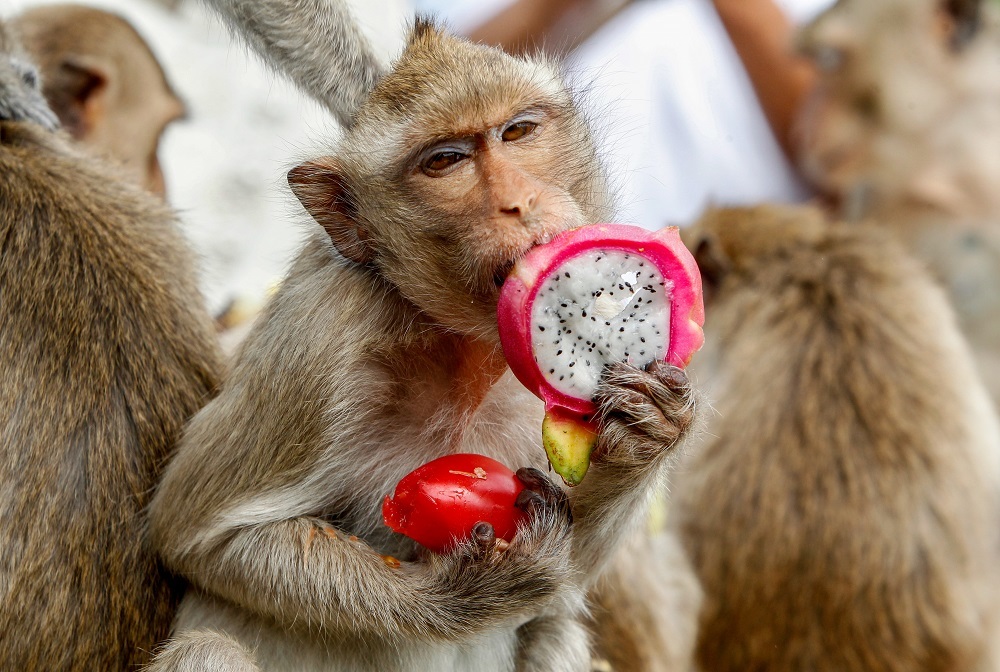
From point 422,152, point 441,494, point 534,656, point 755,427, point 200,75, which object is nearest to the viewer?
point 441,494

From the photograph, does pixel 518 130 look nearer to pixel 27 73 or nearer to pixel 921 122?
pixel 27 73

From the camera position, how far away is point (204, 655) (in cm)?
233

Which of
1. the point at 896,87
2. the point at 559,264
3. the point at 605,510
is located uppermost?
the point at 896,87

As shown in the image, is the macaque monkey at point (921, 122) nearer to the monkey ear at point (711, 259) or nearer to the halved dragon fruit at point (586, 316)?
the monkey ear at point (711, 259)

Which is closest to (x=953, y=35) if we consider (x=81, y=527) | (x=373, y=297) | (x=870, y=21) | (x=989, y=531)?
(x=870, y=21)

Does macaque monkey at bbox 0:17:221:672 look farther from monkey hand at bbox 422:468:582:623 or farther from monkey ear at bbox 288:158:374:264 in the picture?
monkey hand at bbox 422:468:582:623

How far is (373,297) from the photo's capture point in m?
2.56

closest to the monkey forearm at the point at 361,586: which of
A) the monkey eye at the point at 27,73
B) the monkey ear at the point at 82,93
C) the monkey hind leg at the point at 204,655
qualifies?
the monkey hind leg at the point at 204,655

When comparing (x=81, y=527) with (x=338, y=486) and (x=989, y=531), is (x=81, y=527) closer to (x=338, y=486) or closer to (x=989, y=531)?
(x=338, y=486)

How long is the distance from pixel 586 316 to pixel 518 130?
531 millimetres

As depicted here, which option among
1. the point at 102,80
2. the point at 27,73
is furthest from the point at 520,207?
the point at 102,80

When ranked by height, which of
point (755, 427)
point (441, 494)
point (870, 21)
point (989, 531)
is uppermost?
point (870, 21)

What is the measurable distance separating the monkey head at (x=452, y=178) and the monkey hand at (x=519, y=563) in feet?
1.28

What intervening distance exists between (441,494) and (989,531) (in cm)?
338
